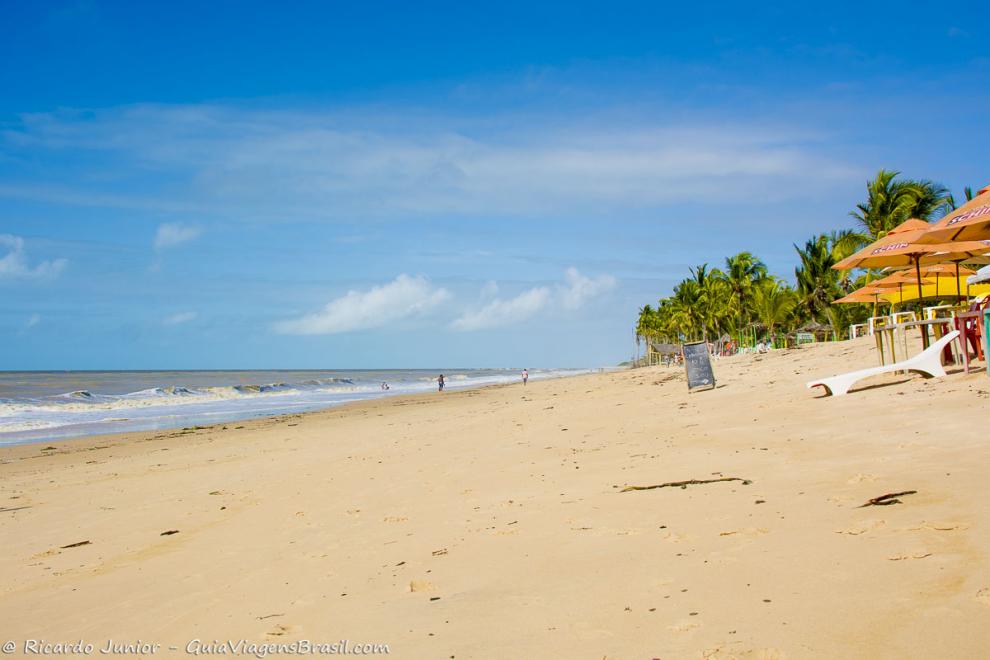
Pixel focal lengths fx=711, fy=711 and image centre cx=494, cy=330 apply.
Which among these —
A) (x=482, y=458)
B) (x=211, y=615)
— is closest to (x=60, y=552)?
(x=211, y=615)

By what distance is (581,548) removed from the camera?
4340 mm

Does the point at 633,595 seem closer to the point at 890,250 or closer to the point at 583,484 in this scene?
the point at 583,484

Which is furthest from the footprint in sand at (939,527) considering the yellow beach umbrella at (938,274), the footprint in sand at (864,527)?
the yellow beach umbrella at (938,274)

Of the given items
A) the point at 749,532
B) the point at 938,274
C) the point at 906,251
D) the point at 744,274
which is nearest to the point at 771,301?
the point at 744,274

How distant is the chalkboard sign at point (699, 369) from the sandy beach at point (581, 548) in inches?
192

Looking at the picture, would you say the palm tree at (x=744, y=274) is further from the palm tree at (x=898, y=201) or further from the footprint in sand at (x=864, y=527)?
the footprint in sand at (x=864, y=527)

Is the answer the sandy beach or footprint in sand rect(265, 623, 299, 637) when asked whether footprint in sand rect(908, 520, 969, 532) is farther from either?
footprint in sand rect(265, 623, 299, 637)

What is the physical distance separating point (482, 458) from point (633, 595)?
5418 mm

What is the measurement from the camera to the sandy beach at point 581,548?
3.04 m

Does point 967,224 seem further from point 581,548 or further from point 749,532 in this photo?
point 581,548

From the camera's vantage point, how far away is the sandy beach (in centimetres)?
304

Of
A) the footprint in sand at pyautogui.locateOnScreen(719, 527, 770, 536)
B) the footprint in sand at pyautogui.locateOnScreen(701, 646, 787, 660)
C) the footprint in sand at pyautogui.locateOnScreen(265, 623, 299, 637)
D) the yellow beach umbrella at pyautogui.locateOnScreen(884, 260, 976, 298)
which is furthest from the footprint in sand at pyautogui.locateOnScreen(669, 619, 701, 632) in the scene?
the yellow beach umbrella at pyautogui.locateOnScreen(884, 260, 976, 298)

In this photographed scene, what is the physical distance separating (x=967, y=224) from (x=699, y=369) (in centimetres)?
726

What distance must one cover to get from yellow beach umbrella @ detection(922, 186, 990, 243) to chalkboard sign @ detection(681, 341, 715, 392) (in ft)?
19.2
